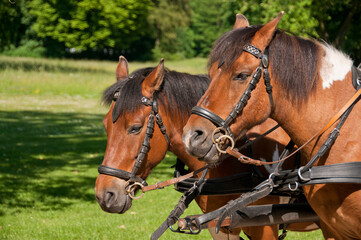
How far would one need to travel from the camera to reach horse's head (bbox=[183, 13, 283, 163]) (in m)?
2.76

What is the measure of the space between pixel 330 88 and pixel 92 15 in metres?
26.0

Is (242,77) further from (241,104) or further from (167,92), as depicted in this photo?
(167,92)

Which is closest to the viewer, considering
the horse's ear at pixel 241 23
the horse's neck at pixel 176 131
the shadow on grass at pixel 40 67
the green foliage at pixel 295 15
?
the horse's ear at pixel 241 23

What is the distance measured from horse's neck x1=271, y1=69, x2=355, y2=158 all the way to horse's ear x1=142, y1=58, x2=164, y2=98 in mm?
1096

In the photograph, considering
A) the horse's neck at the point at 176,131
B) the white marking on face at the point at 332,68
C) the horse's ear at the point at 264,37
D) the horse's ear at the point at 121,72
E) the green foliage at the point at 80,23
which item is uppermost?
the horse's ear at the point at 264,37

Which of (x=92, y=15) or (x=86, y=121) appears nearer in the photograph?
(x=86, y=121)

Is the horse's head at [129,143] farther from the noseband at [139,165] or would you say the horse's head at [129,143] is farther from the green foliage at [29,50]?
the green foliage at [29,50]

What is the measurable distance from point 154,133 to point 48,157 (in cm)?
936

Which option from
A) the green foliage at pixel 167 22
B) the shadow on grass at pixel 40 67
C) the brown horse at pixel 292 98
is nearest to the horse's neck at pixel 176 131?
the brown horse at pixel 292 98

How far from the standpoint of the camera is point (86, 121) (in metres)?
18.8

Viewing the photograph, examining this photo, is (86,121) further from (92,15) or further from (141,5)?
(92,15)

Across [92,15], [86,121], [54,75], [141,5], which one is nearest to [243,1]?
[141,5]

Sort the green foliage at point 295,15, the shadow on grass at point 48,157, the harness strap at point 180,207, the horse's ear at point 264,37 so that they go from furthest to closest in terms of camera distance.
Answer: the green foliage at point 295,15
the shadow on grass at point 48,157
the harness strap at point 180,207
the horse's ear at point 264,37

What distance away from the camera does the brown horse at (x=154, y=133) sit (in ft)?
11.4
